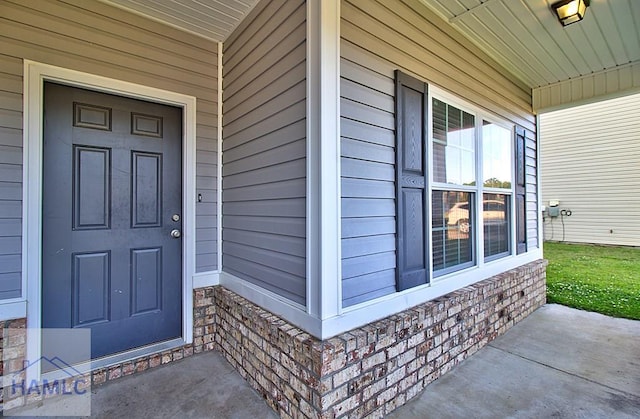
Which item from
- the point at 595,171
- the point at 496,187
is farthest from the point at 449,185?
the point at 595,171

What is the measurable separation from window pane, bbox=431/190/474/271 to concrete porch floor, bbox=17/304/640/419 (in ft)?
2.83

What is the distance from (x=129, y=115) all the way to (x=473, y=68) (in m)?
3.11

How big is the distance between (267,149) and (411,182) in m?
1.07

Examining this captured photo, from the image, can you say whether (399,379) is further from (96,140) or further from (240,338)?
(96,140)

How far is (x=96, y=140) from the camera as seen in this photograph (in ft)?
7.43

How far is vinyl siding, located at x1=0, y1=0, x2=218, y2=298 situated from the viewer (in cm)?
191

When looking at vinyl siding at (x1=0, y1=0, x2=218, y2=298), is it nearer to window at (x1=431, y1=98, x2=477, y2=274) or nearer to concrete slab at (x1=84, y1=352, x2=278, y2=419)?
concrete slab at (x1=84, y1=352, x2=278, y2=419)

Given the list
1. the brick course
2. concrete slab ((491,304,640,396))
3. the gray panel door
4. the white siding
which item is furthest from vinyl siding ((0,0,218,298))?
the white siding

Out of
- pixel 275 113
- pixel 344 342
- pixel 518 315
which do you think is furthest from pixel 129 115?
pixel 518 315

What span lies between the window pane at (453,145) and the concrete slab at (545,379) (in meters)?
1.56

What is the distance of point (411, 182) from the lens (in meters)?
2.22

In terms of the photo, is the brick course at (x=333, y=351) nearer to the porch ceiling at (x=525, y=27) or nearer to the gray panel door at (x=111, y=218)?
the gray panel door at (x=111, y=218)

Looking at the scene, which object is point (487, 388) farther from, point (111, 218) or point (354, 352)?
point (111, 218)

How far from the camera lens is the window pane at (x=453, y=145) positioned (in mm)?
2525
